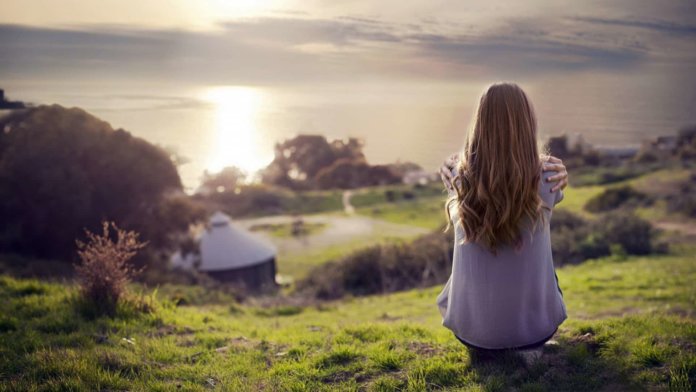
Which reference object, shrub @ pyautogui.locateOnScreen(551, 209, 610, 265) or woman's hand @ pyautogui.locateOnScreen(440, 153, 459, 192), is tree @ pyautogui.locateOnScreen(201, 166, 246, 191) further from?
woman's hand @ pyautogui.locateOnScreen(440, 153, 459, 192)

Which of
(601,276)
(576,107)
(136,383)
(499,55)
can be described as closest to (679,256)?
(601,276)

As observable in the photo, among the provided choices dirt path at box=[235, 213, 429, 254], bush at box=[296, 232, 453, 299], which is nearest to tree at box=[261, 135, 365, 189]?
dirt path at box=[235, 213, 429, 254]

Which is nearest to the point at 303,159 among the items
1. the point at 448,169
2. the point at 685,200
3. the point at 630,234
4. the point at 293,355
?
the point at 685,200

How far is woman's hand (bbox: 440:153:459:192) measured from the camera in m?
3.76

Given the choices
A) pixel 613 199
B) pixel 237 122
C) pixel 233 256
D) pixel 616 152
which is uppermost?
pixel 237 122

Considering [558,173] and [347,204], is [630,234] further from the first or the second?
[347,204]

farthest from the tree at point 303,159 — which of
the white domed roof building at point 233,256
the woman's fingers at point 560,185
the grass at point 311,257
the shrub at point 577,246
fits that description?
the woman's fingers at point 560,185

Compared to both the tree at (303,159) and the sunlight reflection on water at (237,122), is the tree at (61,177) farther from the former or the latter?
the tree at (303,159)

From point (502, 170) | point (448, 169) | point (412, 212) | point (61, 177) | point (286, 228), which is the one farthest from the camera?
point (412, 212)

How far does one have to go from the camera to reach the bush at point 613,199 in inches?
1128

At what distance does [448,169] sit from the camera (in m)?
3.86

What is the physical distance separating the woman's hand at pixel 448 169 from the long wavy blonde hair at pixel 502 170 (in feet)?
1.14

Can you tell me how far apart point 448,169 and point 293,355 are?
2.03 m

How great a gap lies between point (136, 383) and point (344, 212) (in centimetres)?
3849
